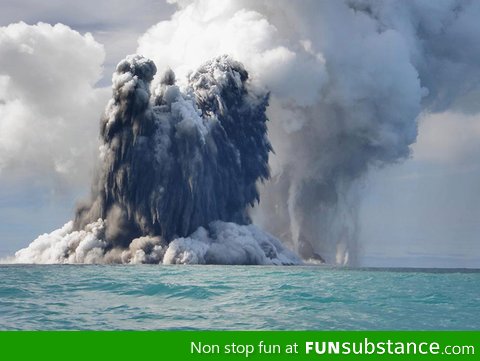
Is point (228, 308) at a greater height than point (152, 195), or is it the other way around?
point (152, 195)

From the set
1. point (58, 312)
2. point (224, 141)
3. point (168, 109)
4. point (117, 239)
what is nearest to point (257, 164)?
point (224, 141)

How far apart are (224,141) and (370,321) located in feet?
486

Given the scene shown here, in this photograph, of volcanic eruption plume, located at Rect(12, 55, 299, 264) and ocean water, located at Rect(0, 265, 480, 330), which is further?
volcanic eruption plume, located at Rect(12, 55, 299, 264)

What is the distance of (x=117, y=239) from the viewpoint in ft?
537

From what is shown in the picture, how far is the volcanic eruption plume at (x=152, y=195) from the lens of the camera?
160 metres

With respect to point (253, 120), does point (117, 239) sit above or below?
below

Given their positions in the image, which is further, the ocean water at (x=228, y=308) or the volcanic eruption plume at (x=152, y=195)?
the volcanic eruption plume at (x=152, y=195)

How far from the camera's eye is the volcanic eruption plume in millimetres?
159625

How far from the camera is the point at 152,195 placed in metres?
162

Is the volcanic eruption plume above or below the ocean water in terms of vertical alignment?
above

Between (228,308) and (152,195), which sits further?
(152,195)

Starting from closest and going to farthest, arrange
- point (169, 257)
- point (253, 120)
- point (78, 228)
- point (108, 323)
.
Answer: point (108, 323), point (169, 257), point (78, 228), point (253, 120)

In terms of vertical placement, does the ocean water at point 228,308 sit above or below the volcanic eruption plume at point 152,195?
below
